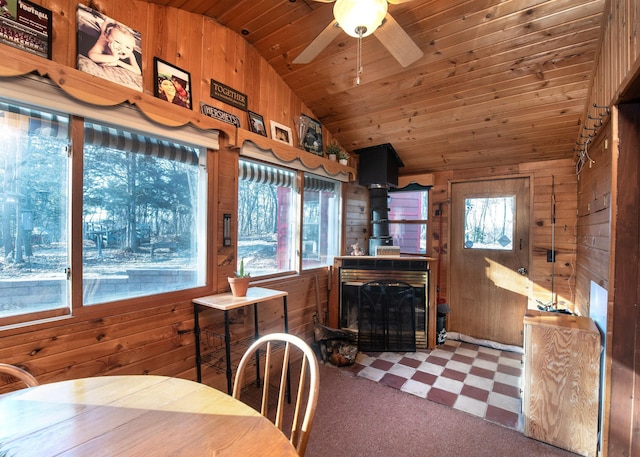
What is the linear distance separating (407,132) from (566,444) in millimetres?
2851

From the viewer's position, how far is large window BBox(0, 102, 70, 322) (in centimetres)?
156

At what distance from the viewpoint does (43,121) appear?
5.42 feet

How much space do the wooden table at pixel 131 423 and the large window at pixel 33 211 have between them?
0.82m

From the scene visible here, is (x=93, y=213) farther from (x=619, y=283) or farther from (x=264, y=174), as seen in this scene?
(x=619, y=283)

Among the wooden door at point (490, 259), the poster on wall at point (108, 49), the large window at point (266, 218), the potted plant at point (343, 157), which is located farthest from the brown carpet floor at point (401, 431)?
the poster on wall at point (108, 49)

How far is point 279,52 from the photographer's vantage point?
8.93 ft

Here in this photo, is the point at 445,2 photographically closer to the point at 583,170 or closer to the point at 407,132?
the point at 407,132

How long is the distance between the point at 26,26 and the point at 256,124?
151 cm

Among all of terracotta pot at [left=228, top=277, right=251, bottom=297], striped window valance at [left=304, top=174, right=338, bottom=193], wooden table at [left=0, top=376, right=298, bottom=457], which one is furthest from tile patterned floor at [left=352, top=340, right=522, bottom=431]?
wooden table at [left=0, top=376, right=298, bottom=457]

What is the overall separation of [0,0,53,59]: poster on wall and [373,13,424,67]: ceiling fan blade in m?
1.75

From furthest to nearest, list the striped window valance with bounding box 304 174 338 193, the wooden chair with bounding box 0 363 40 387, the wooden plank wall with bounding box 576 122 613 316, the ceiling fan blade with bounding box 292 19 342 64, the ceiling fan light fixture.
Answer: the striped window valance with bounding box 304 174 338 193, the wooden plank wall with bounding box 576 122 613 316, the ceiling fan blade with bounding box 292 19 342 64, the ceiling fan light fixture, the wooden chair with bounding box 0 363 40 387

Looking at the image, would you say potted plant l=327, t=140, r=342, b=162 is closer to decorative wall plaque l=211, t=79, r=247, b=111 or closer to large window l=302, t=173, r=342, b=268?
large window l=302, t=173, r=342, b=268

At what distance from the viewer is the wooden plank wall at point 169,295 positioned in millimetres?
1631

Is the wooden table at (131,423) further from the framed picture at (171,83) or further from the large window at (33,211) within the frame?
the framed picture at (171,83)
